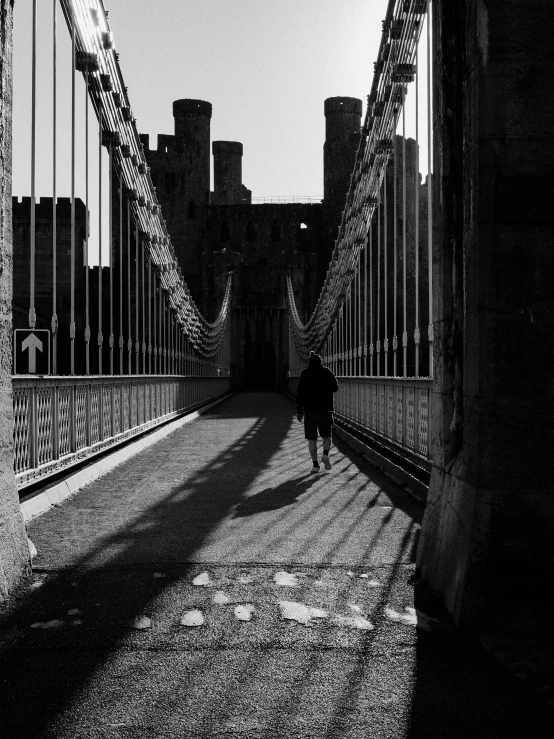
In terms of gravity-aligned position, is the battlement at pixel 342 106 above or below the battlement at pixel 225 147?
above

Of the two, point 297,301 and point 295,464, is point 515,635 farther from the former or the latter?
point 297,301

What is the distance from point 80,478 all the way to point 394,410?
3607mm

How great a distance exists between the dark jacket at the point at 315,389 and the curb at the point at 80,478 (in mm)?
1894

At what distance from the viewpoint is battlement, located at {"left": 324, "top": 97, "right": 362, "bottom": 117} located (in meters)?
51.9

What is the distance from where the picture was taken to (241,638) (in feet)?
9.75

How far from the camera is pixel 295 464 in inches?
350

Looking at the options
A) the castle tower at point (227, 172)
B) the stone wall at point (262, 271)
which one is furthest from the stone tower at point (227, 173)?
the stone wall at point (262, 271)

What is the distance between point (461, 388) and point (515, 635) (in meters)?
1.05

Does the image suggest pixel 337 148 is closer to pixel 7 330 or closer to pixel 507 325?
pixel 7 330

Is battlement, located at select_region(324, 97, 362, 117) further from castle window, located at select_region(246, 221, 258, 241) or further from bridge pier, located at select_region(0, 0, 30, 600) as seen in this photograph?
bridge pier, located at select_region(0, 0, 30, 600)

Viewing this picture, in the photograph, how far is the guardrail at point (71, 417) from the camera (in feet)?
18.9

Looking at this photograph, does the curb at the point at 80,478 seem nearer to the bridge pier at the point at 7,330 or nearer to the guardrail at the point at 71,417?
the guardrail at the point at 71,417

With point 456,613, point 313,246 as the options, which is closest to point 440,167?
point 456,613

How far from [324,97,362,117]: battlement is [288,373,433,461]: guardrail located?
40173 millimetres
